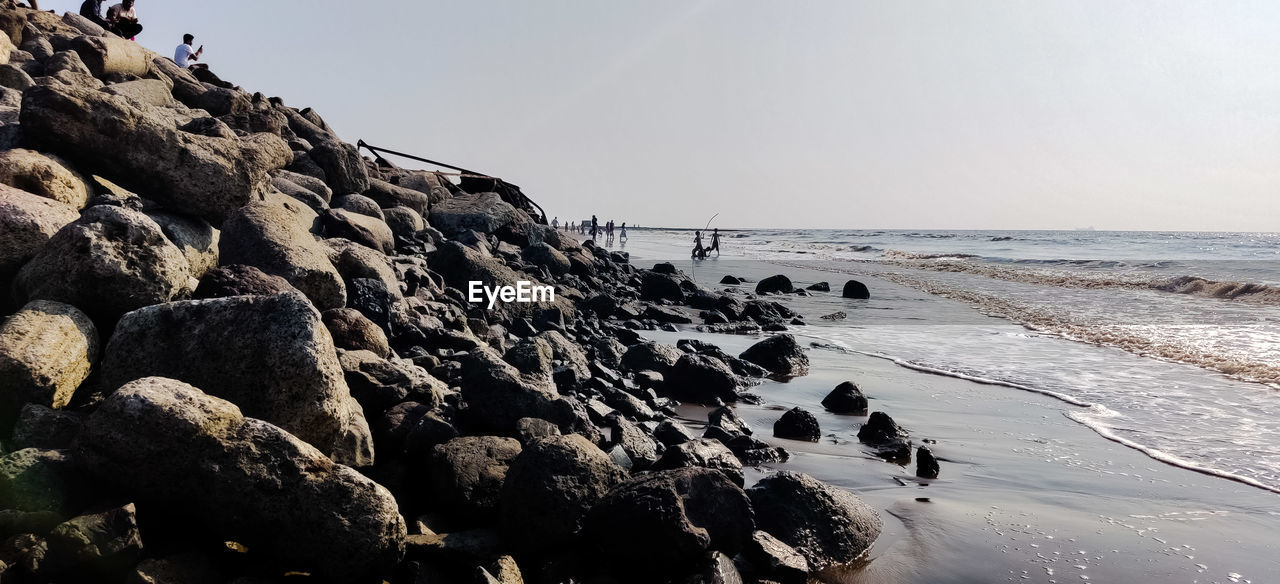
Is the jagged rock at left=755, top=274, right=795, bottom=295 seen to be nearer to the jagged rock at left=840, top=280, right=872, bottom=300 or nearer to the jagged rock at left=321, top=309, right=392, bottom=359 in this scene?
the jagged rock at left=840, top=280, right=872, bottom=300

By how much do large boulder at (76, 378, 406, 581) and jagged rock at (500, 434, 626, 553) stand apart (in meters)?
0.64

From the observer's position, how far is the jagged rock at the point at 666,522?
352 centimetres

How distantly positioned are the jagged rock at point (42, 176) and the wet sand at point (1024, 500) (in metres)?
5.01

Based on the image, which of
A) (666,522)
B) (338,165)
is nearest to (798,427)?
(666,522)

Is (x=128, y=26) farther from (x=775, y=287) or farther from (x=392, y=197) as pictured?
(x=775, y=287)

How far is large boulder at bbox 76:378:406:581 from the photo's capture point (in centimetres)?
305

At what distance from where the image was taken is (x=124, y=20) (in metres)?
14.9

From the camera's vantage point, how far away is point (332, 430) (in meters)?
3.72

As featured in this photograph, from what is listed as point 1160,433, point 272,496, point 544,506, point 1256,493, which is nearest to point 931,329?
point 1160,433

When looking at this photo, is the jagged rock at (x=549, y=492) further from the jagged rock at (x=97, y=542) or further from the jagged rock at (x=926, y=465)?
the jagged rock at (x=926, y=465)

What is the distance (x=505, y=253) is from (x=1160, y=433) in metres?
10.2

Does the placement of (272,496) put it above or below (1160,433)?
above

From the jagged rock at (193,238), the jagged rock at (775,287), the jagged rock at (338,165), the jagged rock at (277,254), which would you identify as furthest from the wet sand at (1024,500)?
the jagged rock at (775,287)

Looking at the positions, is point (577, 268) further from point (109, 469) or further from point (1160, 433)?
point (109, 469)
